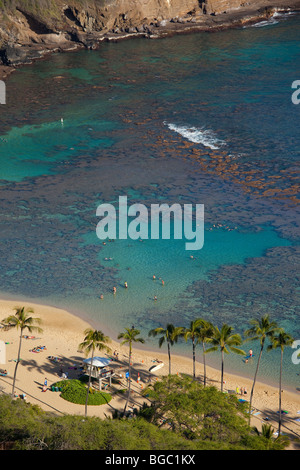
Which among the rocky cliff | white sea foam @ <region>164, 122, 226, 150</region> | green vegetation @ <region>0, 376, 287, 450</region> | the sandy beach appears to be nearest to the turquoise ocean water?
white sea foam @ <region>164, 122, 226, 150</region>

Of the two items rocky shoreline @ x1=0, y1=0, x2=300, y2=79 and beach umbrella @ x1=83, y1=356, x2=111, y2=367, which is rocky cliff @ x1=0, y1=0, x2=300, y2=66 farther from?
beach umbrella @ x1=83, y1=356, x2=111, y2=367

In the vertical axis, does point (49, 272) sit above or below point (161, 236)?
below

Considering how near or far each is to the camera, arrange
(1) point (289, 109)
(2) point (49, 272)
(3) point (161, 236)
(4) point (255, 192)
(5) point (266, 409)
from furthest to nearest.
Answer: (1) point (289, 109) → (4) point (255, 192) → (3) point (161, 236) → (2) point (49, 272) → (5) point (266, 409)

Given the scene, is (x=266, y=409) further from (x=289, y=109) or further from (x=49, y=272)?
(x=289, y=109)

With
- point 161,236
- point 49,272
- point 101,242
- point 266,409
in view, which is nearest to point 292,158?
point 161,236

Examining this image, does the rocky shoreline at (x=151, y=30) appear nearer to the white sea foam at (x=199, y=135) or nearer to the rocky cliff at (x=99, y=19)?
the rocky cliff at (x=99, y=19)

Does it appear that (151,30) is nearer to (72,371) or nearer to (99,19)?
(99,19)

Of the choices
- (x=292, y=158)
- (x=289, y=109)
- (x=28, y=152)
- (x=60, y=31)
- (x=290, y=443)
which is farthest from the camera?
(x=60, y=31)
